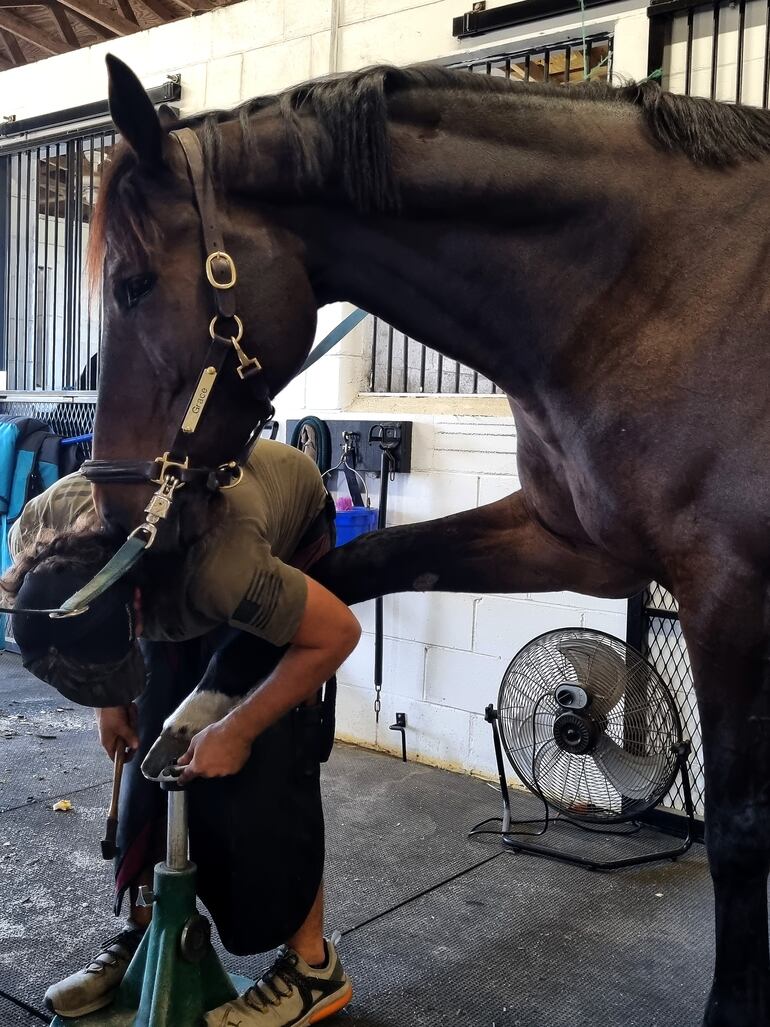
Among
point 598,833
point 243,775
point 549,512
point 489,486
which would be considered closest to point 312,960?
point 243,775

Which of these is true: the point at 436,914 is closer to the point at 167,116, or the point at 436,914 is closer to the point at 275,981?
the point at 275,981

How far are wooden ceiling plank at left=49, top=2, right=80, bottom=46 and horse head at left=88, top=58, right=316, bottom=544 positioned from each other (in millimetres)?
3828

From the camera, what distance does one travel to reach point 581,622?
264cm

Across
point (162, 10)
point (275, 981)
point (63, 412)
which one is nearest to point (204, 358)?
point (275, 981)

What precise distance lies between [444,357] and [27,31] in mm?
3025

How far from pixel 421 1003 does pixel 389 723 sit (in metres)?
1.47

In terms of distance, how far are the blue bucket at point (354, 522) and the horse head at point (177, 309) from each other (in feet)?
5.79

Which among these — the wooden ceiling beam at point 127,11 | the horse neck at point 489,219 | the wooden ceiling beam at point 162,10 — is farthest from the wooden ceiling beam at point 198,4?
the horse neck at point 489,219

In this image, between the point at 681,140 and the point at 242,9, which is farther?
the point at 242,9

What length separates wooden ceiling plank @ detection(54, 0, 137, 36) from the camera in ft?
12.8

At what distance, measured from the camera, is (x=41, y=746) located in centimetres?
300

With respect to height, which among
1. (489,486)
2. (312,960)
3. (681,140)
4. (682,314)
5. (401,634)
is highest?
(681,140)

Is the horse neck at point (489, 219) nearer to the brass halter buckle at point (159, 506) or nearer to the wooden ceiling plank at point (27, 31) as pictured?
the brass halter buckle at point (159, 506)

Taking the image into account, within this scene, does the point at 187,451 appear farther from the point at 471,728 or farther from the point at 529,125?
the point at 471,728
